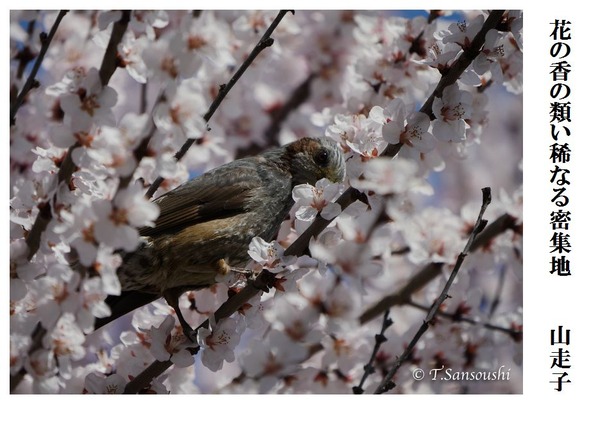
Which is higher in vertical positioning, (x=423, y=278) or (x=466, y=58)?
(x=466, y=58)

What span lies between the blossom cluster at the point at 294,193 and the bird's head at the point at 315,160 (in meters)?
0.20

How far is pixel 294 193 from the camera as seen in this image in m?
2.22

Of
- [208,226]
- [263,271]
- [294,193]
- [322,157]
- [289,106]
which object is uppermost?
[289,106]

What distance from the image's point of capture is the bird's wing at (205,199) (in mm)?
2752

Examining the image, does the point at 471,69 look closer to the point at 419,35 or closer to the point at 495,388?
the point at 419,35

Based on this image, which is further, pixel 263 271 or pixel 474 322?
pixel 474 322

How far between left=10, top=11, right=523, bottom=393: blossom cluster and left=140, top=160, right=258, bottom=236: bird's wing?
0.49 feet

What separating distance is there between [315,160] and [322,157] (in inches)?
1.8

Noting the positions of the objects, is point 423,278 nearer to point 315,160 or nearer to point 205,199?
point 315,160

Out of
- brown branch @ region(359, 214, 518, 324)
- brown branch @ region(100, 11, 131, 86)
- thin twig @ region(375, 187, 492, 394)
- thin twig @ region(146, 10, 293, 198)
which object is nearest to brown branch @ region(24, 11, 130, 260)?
brown branch @ region(100, 11, 131, 86)

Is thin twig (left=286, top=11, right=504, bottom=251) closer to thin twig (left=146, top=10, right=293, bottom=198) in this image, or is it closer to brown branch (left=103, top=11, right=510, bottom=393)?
brown branch (left=103, top=11, right=510, bottom=393)

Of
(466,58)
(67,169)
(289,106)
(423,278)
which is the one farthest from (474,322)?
(67,169)

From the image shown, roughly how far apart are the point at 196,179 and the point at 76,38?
0.96m
